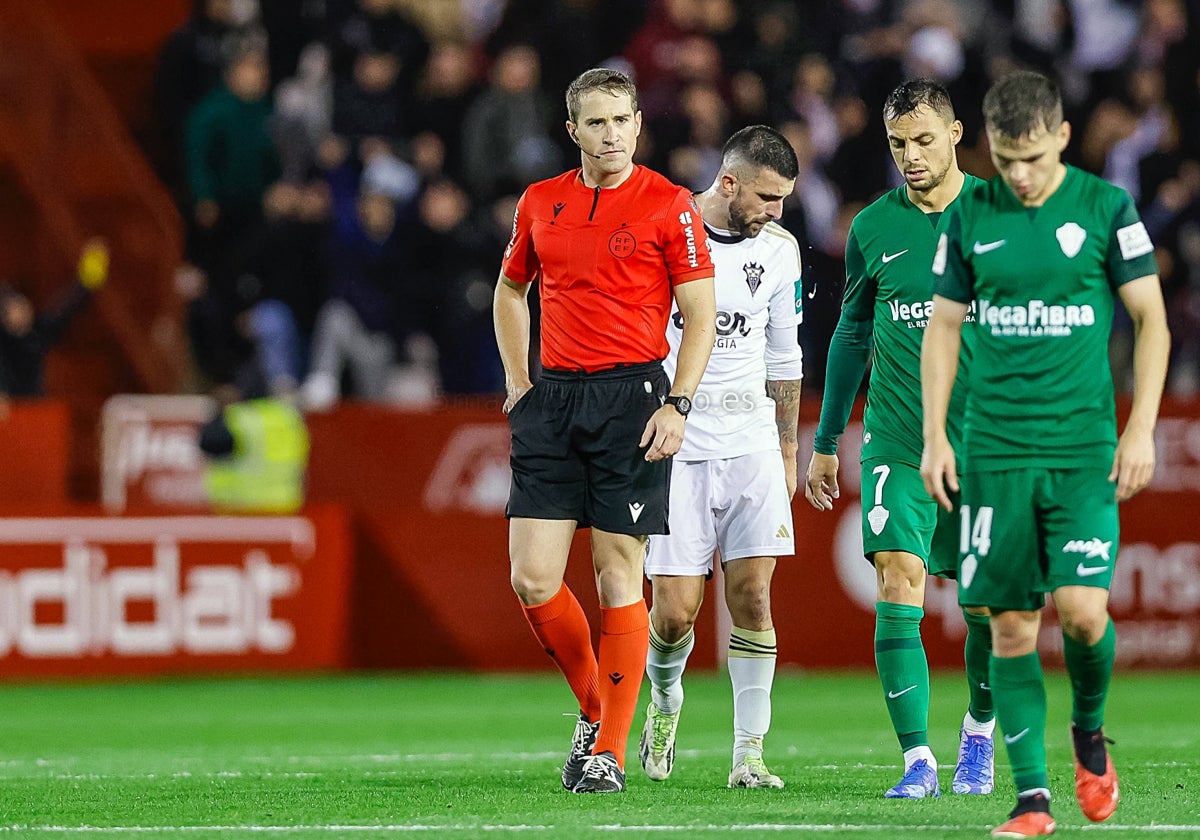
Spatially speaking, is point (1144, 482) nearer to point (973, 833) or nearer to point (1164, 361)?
point (1164, 361)

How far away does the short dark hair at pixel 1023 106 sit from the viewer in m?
6.18

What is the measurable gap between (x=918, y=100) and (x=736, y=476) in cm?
172

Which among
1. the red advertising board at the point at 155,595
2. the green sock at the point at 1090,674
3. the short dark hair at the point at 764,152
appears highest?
the short dark hair at the point at 764,152

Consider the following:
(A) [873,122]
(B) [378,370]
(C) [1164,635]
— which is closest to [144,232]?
(B) [378,370]

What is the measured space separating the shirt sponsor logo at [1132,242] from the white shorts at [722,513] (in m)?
2.36

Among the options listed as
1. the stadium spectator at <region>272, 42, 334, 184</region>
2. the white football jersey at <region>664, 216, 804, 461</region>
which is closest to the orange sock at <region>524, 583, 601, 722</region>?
the white football jersey at <region>664, 216, 804, 461</region>

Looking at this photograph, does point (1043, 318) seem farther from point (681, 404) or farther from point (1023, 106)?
point (681, 404)

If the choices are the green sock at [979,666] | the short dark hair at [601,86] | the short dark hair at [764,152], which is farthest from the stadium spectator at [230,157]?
the green sock at [979,666]

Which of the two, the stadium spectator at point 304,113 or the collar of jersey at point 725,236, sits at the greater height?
the stadium spectator at point 304,113

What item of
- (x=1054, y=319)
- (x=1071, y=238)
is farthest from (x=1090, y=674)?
(x=1071, y=238)

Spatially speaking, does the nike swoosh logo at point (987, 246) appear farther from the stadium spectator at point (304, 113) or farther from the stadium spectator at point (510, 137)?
the stadium spectator at point (304, 113)

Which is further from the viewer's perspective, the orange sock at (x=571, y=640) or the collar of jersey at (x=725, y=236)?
the collar of jersey at (x=725, y=236)

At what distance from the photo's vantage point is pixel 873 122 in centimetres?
1709

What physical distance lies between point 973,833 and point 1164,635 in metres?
8.71
